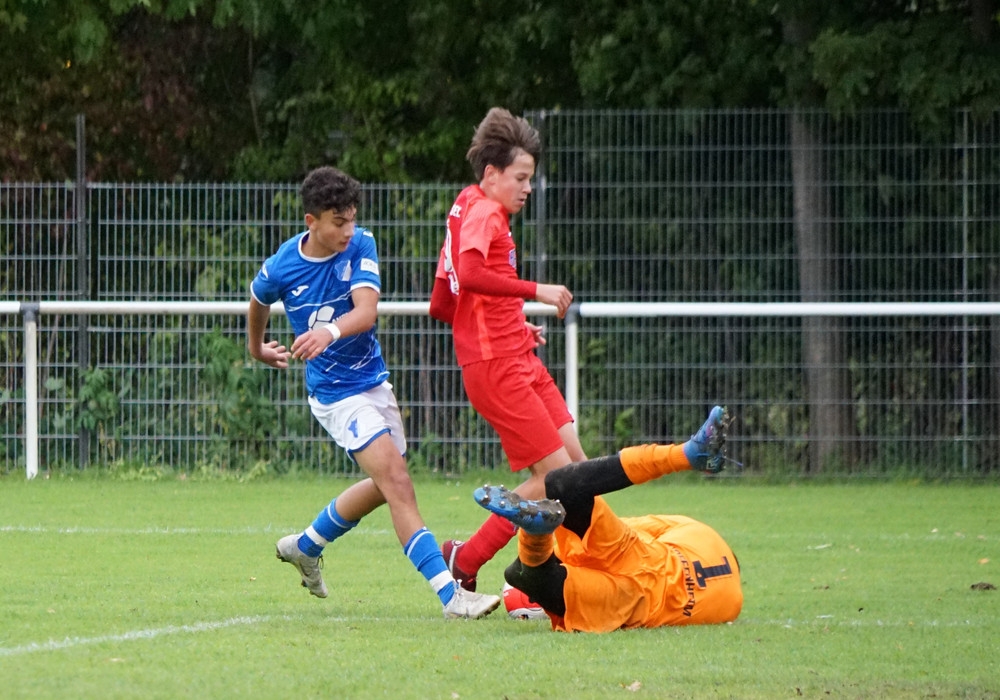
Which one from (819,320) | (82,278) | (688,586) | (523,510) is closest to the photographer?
(523,510)

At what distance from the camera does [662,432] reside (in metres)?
12.2

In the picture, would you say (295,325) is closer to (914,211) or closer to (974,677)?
(974,677)

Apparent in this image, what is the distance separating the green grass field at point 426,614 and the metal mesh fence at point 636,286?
3.81 feet

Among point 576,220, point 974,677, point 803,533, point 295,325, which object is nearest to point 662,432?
point 576,220

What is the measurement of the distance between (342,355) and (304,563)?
856 mm

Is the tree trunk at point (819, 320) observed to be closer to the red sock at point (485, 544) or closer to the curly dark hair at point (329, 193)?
the red sock at point (485, 544)

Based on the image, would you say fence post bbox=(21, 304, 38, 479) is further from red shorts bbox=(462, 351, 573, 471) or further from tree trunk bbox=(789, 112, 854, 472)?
red shorts bbox=(462, 351, 573, 471)

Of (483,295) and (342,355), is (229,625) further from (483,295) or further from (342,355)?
(483,295)

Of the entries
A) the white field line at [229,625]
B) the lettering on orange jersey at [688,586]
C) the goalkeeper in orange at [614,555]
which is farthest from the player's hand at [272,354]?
the lettering on orange jersey at [688,586]

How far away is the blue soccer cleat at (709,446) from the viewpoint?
18.8 ft

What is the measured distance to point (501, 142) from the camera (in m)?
6.79

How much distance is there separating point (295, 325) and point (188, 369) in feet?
18.8

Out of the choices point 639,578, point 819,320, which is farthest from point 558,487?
point 819,320

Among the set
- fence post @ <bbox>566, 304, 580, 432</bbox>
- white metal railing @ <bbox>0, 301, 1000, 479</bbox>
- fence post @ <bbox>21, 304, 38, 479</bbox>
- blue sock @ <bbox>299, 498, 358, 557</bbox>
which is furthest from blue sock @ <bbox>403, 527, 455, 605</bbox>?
fence post @ <bbox>21, 304, 38, 479</bbox>
